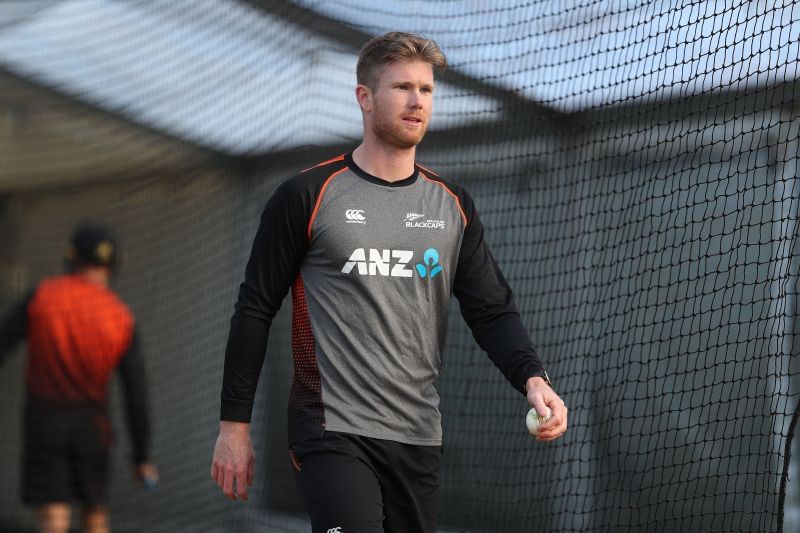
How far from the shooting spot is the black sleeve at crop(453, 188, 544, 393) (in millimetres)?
3146

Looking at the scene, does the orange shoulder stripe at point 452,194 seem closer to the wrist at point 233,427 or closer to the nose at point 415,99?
the nose at point 415,99

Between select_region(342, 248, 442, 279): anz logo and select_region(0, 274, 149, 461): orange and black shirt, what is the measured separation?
321 centimetres

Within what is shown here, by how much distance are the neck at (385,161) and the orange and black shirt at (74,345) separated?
317 centimetres

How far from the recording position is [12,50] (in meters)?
7.54

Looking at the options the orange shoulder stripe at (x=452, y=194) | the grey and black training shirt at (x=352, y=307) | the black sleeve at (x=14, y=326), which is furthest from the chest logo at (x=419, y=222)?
the black sleeve at (x=14, y=326)

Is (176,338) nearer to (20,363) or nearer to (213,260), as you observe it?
(213,260)

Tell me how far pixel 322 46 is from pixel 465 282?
3594 millimetres

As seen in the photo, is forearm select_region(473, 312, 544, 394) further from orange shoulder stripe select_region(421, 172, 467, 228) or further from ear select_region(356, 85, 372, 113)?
ear select_region(356, 85, 372, 113)

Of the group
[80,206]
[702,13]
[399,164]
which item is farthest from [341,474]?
[80,206]

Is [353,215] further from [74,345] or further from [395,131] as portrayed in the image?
[74,345]

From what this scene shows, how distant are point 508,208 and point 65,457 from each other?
283cm

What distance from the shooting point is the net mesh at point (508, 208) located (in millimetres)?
4738

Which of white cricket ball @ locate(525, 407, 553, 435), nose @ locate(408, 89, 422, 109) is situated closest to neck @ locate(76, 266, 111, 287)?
nose @ locate(408, 89, 422, 109)

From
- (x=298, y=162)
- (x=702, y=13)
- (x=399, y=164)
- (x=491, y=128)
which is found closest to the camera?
(x=399, y=164)
